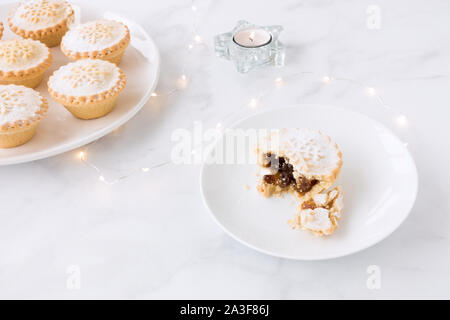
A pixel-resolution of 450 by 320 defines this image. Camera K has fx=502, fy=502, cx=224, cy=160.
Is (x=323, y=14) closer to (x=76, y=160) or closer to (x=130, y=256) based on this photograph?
(x=76, y=160)

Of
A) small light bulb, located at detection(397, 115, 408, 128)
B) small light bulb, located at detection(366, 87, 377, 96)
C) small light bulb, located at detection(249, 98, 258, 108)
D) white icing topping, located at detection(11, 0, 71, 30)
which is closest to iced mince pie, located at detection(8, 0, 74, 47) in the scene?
white icing topping, located at detection(11, 0, 71, 30)

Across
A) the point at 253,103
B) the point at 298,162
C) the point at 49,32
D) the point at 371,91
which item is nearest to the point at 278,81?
the point at 253,103

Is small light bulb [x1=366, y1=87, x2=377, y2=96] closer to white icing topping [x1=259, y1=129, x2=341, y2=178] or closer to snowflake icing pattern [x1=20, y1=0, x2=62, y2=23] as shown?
white icing topping [x1=259, y1=129, x2=341, y2=178]

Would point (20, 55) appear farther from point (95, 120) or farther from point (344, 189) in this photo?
point (344, 189)

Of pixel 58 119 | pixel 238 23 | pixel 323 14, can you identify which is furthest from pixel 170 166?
pixel 323 14

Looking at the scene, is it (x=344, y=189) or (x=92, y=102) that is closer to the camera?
(x=344, y=189)
